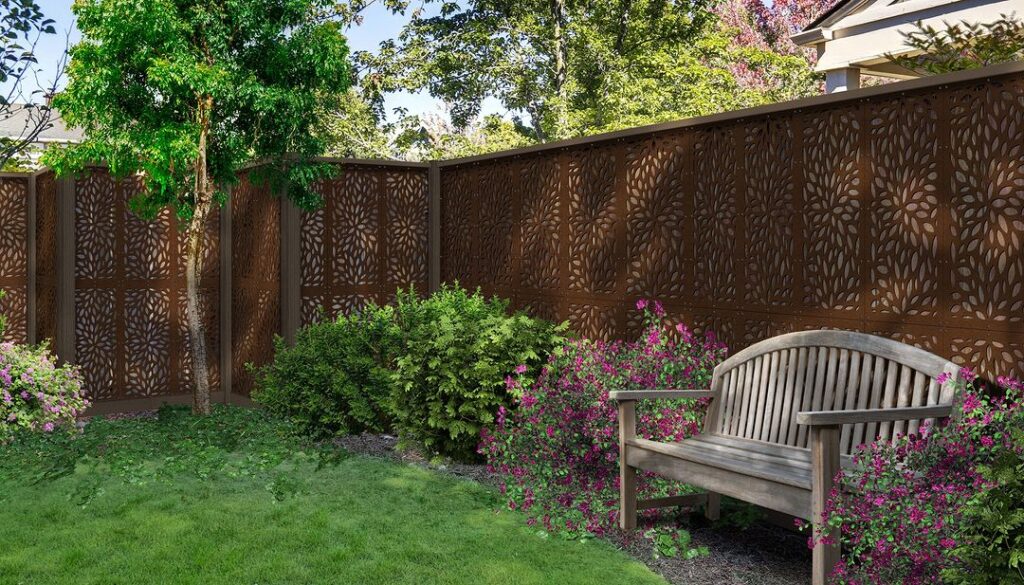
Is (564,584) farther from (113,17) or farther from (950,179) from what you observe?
(113,17)

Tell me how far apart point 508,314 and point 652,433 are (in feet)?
8.07

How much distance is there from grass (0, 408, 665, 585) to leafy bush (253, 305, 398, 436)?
33cm

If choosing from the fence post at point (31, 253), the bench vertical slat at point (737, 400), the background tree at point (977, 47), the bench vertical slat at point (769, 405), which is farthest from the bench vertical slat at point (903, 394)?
the fence post at point (31, 253)

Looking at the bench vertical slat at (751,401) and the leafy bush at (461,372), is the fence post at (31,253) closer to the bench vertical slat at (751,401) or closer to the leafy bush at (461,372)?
the leafy bush at (461,372)

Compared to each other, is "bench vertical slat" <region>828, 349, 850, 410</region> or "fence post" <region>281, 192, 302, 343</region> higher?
"fence post" <region>281, 192, 302, 343</region>

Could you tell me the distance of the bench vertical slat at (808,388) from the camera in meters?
4.54

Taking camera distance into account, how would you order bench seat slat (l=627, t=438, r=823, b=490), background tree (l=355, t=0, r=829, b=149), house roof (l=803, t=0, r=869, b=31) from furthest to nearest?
1. background tree (l=355, t=0, r=829, b=149)
2. house roof (l=803, t=0, r=869, b=31)
3. bench seat slat (l=627, t=438, r=823, b=490)

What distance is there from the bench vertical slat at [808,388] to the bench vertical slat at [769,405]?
0.18m

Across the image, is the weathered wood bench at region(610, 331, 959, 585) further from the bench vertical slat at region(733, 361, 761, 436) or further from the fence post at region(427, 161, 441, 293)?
the fence post at region(427, 161, 441, 293)

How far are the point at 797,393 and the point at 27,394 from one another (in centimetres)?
554

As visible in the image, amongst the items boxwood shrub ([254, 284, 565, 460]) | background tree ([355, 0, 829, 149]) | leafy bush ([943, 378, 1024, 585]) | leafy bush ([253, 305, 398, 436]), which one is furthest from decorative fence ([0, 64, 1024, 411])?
background tree ([355, 0, 829, 149])

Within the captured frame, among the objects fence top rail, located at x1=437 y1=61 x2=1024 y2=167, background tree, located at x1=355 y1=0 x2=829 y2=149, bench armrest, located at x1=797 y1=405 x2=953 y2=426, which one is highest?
background tree, located at x1=355 y1=0 x2=829 y2=149

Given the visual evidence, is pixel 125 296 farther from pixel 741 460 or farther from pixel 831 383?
pixel 831 383

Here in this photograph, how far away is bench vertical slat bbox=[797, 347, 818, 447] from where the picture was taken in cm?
454
